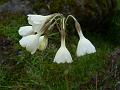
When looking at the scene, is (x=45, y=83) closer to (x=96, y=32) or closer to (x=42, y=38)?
(x=42, y=38)

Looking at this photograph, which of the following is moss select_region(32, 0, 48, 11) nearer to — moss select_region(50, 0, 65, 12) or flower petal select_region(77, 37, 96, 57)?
moss select_region(50, 0, 65, 12)

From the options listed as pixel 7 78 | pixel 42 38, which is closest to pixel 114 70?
pixel 7 78

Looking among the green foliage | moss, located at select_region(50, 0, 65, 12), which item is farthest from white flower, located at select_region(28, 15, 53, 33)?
moss, located at select_region(50, 0, 65, 12)

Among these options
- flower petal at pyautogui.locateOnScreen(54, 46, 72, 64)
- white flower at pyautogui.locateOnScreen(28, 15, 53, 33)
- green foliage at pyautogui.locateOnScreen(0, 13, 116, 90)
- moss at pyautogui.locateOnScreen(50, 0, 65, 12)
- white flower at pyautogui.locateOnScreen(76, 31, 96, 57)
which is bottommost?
green foliage at pyautogui.locateOnScreen(0, 13, 116, 90)

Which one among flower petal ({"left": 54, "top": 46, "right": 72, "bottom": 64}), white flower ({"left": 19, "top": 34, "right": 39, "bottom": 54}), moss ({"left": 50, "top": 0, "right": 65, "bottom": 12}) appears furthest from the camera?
moss ({"left": 50, "top": 0, "right": 65, "bottom": 12})

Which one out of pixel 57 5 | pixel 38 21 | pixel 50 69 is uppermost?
pixel 38 21

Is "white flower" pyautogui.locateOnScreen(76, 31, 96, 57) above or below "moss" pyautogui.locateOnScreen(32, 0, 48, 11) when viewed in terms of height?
above

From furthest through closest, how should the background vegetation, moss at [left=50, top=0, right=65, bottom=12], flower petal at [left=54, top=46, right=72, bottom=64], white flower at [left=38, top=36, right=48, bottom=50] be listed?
moss at [left=50, top=0, right=65, bottom=12] < the background vegetation < white flower at [left=38, top=36, right=48, bottom=50] < flower petal at [left=54, top=46, right=72, bottom=64]

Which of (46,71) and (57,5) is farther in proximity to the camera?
(57,5)

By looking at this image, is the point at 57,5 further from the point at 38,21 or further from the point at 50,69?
the point at 38,21

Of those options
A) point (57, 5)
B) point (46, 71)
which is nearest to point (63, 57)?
point (46, 71)

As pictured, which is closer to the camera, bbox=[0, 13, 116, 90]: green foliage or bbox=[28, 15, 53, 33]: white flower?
bbox=[28, 15, 53, 33]: white flower
